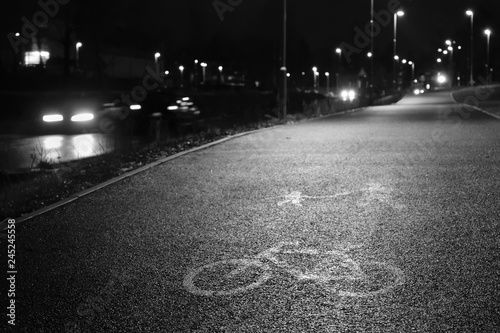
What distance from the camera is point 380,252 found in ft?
21.4

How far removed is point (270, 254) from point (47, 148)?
1333cm

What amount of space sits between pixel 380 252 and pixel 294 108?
3093 centimetres

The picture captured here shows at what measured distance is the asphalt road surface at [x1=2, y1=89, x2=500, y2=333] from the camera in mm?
4848

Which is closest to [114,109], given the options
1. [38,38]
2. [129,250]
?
[129,250]

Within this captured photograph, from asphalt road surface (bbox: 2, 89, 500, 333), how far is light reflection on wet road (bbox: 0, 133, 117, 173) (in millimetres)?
4426

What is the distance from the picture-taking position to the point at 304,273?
588 cm

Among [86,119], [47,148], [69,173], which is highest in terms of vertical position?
[86,119]

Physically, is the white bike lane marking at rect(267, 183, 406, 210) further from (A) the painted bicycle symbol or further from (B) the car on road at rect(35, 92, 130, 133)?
(B) the car on road at rect(35, 92, 130, 133)

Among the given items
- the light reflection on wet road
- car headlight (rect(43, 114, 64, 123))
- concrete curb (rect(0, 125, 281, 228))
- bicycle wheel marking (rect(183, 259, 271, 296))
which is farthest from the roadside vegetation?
car headlight (rect(43, 114, 64, 123))

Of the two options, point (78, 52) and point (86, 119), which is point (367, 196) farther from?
point (78, 52)

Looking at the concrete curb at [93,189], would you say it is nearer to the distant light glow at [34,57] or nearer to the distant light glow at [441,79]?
the distant light glow at [34,57]

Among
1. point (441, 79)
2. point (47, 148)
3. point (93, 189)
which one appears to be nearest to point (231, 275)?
point (93, 189)

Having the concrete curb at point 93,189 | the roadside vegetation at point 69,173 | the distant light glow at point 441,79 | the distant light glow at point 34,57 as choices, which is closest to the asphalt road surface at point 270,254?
the concrete curb at point 93,189

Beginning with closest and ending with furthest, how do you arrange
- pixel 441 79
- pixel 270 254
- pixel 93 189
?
1. pixel 270 254
2. pixel 93 189
3. pixel 441 79
